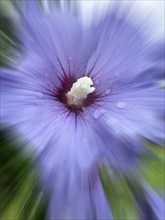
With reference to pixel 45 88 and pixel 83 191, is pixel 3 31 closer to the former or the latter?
pixel 45 88

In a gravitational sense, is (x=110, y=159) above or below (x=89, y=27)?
below

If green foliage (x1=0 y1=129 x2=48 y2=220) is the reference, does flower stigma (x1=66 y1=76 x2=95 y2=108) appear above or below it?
above

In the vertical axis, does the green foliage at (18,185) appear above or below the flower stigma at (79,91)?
below

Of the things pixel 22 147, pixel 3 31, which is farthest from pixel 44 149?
pixel 3 31
